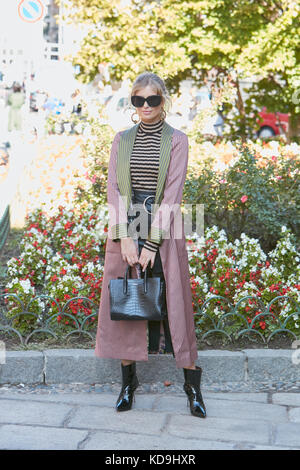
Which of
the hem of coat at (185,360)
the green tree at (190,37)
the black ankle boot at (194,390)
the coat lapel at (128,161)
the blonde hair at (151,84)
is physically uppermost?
the green tree at (190,37)

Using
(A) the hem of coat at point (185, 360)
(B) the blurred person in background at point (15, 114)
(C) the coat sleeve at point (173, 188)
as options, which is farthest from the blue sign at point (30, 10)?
(B) the blurred person in background at point (15, 114)

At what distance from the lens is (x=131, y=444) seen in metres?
3.42

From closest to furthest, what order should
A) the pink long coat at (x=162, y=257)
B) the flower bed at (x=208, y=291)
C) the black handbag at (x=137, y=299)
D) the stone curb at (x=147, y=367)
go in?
1. the black handbag at (x=137, y=299)
2. the pink long coat at (x=162, y=257)
3. the stone curb at (x=147, y=367)
4. the flower bed at (x=208, y=291)

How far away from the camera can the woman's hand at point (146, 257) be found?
3.75m

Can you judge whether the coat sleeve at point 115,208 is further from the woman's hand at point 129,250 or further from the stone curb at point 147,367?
Answer: the stone curb at point 147,367

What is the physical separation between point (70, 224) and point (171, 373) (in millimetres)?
2536

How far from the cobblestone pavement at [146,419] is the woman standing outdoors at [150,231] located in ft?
0.47

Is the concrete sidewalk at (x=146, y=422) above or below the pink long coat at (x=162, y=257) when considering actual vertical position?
below

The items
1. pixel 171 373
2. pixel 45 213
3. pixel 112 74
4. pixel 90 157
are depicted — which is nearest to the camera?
pixel 171 373

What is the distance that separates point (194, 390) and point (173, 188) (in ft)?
3.72

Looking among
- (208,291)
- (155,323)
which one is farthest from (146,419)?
(208,291)

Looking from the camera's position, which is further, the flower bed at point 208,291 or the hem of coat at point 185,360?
the flower bed at point 208,291
